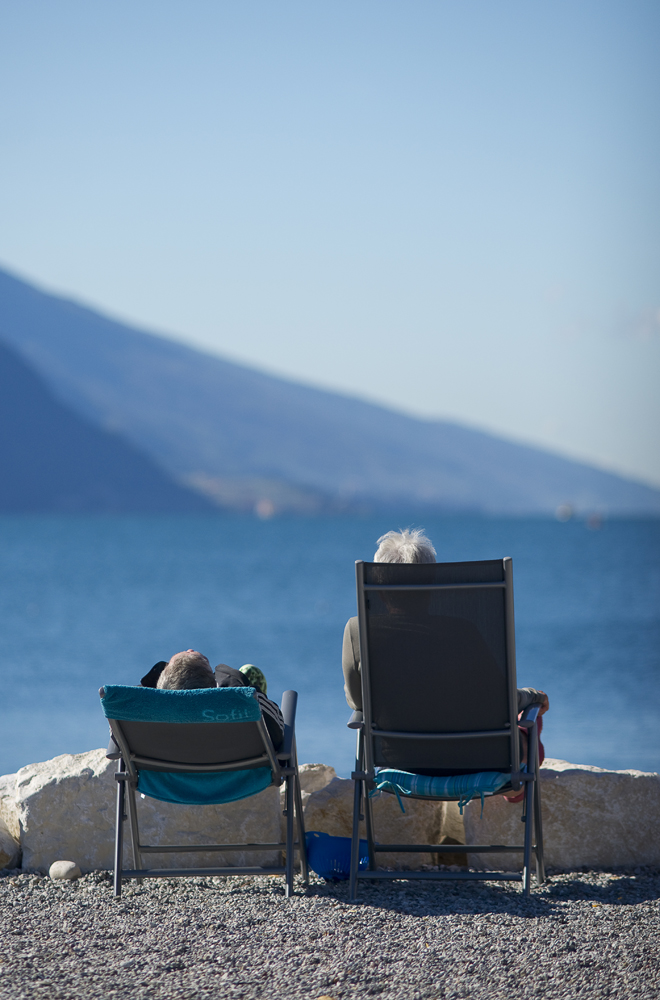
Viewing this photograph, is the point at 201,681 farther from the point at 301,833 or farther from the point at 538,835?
the point at 538,835

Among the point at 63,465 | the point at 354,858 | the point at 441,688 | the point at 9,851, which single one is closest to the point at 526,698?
the point at 441,688

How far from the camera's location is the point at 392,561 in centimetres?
349

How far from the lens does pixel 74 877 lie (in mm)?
3539

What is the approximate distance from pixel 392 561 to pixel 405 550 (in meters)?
0.06

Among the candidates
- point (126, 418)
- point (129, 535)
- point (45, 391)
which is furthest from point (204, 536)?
point (126, 418)

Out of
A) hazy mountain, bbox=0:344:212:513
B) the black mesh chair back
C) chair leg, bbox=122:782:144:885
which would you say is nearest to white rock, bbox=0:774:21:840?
chair leg, bbox=122:782:144:885

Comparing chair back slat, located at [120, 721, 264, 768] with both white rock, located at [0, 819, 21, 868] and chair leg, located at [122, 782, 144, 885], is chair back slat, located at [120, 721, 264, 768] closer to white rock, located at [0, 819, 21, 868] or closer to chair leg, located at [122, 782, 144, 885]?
chair leg, located at [122, 782, 144, 885]

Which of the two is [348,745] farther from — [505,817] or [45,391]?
[45,391]

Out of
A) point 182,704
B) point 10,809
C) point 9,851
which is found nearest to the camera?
point 182,704

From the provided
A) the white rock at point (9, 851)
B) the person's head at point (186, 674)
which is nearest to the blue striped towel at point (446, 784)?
the person's head at point (186, 674)

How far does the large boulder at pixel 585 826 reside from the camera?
3609 millimetres

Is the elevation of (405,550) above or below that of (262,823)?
above

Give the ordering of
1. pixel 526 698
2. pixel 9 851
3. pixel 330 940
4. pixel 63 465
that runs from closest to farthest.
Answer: pixel 330 940, pixel 526 698, pixel 9 851, pixel 63 465

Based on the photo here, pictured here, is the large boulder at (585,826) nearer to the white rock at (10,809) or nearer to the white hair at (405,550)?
the white hair at (405,550)
